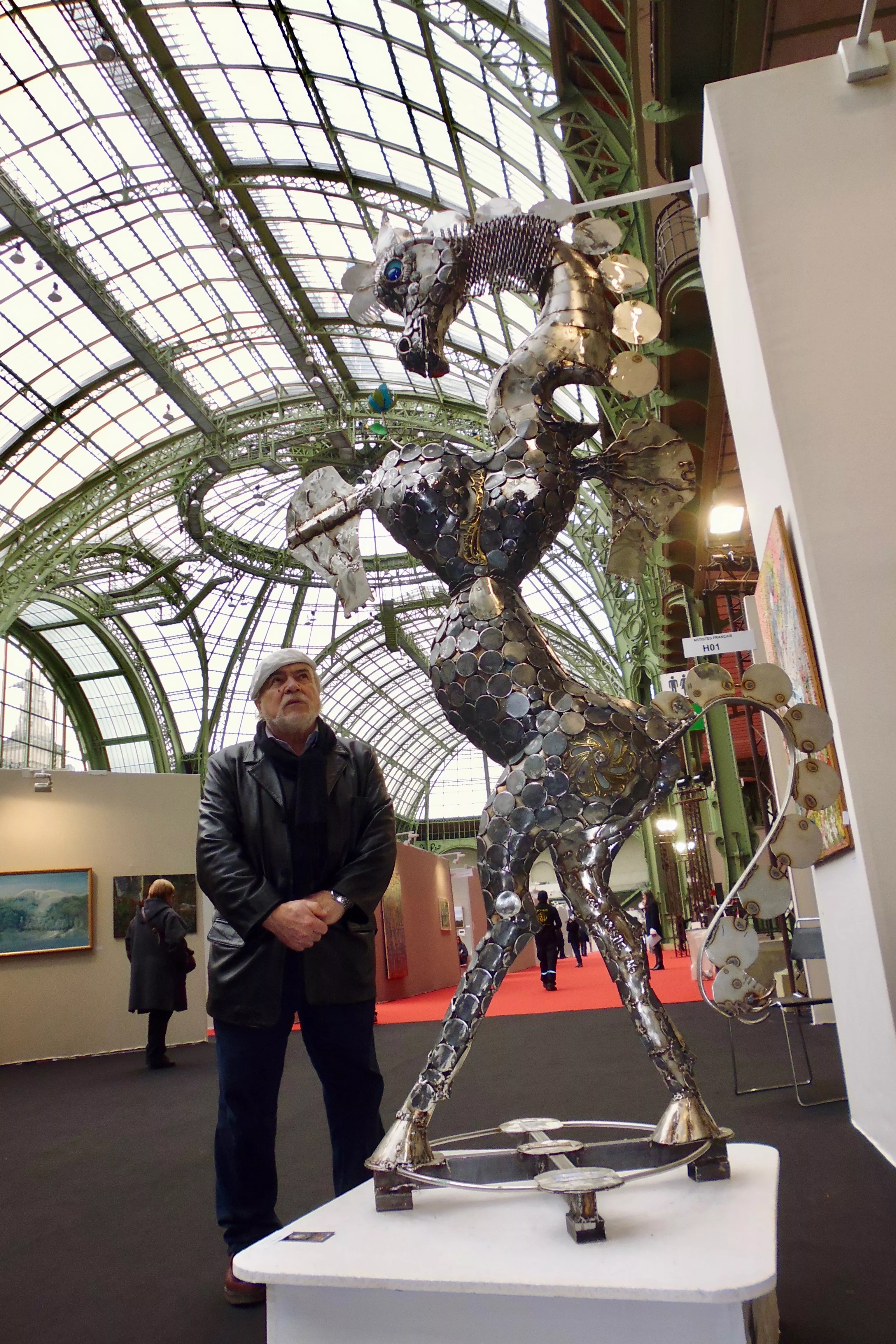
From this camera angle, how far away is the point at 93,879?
1099cm

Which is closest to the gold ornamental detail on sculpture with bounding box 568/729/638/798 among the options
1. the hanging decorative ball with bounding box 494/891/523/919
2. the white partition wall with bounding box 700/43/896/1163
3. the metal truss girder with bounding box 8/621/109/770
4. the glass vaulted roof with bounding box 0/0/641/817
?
the hanging decorative ball with bounding box 494/891/523/919

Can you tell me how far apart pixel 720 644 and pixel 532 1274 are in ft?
19.1

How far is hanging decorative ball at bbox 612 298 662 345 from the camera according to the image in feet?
7.78

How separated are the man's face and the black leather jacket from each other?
13 centimetres

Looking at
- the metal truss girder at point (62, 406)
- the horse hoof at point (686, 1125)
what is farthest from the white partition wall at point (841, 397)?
the metal truss girder at point (62, 406)

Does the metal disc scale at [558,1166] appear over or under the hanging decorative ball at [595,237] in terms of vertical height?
under

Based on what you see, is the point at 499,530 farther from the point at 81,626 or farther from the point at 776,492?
the point at 81,626

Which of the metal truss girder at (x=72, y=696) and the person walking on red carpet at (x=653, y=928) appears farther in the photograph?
the metal truss girder at (x=72, y=696)

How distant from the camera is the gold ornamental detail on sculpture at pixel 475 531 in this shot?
7.26ft

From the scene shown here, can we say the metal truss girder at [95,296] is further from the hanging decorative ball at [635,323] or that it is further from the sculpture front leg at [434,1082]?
the sculpture front leg at [434,1082]

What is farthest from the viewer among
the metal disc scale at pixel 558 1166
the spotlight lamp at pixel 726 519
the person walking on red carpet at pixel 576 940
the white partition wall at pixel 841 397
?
the person walking on red carpet at pixel 576 940

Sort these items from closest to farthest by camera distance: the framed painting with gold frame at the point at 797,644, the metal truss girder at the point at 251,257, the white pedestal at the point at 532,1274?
the white pedestal at the point at 532,1274 → the framed painting with gold frame at the point at 797,644 → the metal truss girder at the point at 251,257

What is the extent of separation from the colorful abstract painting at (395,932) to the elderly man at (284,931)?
12312mm

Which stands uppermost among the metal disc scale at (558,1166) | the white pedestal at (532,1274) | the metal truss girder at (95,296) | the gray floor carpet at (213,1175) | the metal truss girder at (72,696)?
the metal truss girder at (95,296)
